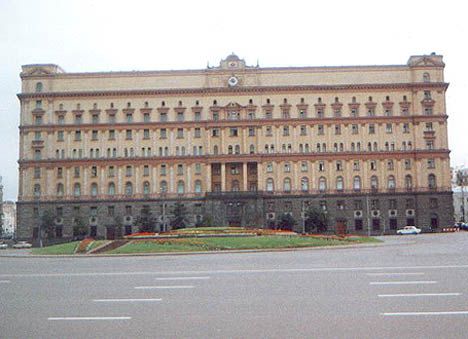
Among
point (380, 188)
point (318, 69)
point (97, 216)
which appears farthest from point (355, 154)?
point (97, 216)

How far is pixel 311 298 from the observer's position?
→ 14219 millimetres

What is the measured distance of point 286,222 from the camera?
283 ft

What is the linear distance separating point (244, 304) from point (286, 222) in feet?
241

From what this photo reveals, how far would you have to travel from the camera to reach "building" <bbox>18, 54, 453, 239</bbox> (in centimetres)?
8944

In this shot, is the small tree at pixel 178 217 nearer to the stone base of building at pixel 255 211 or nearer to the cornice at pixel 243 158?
the stone base of building at pixel 255 211

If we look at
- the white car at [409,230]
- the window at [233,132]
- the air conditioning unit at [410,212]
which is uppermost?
the window at [233,132]

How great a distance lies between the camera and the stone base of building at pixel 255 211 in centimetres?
8812

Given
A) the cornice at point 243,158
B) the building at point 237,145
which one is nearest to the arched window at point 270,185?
the building at point 237,145

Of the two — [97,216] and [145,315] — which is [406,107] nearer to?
[97,216]

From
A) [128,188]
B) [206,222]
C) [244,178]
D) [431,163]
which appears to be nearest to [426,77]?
[431,163]

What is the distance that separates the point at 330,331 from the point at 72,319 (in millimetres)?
5803

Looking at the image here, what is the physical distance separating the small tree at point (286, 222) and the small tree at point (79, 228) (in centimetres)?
3173

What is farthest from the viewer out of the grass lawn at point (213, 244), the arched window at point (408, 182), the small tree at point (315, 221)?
the arched window at point (408, 182)

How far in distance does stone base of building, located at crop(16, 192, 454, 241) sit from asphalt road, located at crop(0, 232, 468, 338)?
67055 millimetres
